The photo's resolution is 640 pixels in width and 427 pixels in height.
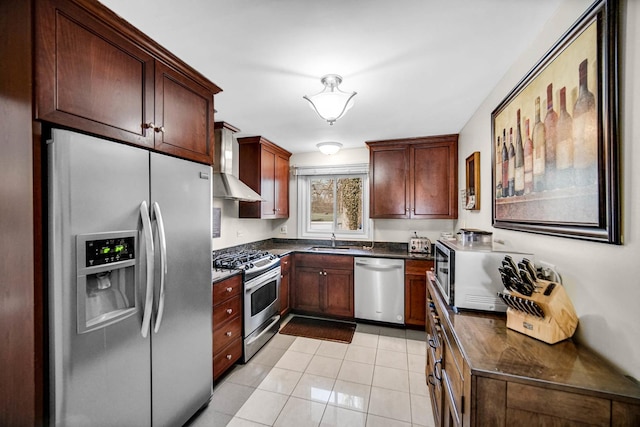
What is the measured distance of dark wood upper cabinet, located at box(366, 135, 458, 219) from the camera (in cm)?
338

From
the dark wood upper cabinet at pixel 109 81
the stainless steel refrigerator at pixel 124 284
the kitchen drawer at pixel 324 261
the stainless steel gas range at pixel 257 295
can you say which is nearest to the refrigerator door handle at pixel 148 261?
the stainless steel refrigerator at pixel 124 284

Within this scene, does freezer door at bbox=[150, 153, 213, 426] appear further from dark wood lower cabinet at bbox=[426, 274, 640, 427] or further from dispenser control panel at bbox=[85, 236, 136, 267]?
dark wood lower cabinet at bbox=[426, 274, 640, 427]

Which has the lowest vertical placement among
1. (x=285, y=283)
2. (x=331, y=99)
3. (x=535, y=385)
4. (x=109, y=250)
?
(x=285, y=283)

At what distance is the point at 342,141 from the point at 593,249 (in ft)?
9.84

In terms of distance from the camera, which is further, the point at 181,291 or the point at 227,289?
the point at 227,289

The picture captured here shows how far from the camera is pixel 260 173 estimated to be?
3518mm

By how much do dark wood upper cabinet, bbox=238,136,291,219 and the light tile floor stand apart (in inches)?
64.7

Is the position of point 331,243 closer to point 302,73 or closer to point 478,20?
point 302,73

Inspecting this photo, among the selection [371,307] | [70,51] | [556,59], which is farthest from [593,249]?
[371,307]

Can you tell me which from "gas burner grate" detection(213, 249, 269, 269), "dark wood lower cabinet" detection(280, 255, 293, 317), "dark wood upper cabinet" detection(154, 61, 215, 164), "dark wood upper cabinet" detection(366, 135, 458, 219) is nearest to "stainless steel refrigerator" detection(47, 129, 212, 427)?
Answer: "dark wood upper cabinet" detection(154, 61, 215, 164)

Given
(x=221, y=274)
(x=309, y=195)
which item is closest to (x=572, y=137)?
(x=221, y=274)

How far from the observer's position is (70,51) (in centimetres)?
113

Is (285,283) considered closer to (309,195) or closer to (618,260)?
(309,195)

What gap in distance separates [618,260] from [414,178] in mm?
2691
